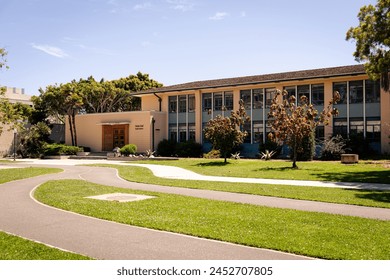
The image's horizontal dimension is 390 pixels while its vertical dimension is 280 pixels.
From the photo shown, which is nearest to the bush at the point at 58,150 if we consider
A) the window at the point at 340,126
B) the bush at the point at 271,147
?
the bush at the point at 271,147

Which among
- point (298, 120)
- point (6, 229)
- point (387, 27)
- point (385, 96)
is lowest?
point (6, 229)

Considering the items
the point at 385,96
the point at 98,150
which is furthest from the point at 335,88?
the point at 98,150

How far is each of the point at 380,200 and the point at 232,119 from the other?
16189mm

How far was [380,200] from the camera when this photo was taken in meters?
11.6

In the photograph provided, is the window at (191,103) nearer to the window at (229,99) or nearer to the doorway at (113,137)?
the window at (229,99)

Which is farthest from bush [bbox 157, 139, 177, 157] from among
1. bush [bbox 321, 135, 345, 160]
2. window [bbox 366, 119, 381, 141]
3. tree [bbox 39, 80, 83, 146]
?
window [bbox 366, 119, 381, 141]

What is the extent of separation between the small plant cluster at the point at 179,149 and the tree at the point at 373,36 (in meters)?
17.7

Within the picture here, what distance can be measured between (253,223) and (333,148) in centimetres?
2232

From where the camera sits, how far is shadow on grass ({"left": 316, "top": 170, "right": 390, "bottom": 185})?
54.8 ft

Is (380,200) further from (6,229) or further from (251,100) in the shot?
(251,100)

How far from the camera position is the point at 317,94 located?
33.0 meters

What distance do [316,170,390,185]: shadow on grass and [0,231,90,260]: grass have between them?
13436mm

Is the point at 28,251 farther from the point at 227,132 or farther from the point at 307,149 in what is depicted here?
the point at 307,149

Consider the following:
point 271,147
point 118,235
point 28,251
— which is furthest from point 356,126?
point 28,251
